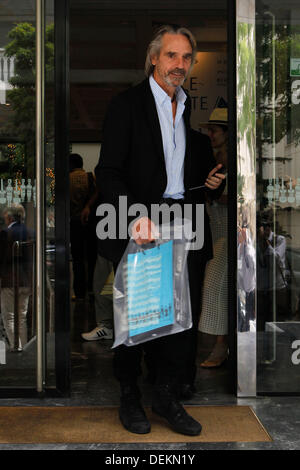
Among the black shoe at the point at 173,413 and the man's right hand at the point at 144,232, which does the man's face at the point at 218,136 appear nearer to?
the man's right hand at the point at 144,232

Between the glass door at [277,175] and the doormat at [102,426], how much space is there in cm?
45

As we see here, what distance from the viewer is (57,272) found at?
3.27 metres

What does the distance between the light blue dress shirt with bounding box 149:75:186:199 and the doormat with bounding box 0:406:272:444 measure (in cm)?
108

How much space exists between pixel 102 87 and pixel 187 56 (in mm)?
5657

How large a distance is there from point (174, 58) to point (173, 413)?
1.60 metres

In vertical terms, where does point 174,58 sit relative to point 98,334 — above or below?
above

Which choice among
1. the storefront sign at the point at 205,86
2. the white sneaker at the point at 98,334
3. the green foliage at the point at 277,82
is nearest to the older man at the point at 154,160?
the green foliage at the point at 277,82

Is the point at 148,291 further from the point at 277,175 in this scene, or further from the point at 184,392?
the point at 277,175

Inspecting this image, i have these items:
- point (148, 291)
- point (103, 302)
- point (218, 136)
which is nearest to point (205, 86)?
point (103, 302)

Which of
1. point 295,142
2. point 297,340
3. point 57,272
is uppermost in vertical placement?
point 295,142

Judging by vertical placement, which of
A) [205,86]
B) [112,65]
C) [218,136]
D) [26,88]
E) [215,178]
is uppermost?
[112,65]

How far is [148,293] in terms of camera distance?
2.60m

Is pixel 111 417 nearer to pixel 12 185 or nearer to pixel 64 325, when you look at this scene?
pixel 64 325
